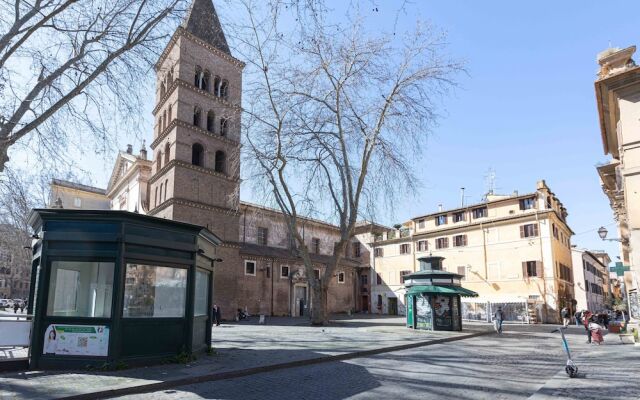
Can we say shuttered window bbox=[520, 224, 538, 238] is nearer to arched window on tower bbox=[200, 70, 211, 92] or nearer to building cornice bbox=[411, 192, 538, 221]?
→ building cornice bbox=[411, 192, 538, 221]

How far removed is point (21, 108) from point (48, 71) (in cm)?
121

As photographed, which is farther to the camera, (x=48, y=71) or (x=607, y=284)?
(x=607, y=284)

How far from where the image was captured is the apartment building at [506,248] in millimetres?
38844

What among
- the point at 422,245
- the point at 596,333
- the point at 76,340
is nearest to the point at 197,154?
the point at 76,340

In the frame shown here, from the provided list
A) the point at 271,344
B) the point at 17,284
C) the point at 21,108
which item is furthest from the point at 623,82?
the point at 17,284

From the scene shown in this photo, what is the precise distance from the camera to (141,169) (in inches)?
1592

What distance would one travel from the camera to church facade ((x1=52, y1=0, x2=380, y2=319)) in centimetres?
3198

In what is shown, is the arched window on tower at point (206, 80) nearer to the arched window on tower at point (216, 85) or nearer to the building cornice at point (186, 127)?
the arched window on tower at point (216, 85)

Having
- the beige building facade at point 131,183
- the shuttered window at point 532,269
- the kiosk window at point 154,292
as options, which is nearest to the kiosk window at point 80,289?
the kiosk window at point 154,292

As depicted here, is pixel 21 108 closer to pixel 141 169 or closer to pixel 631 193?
pixel 631 193

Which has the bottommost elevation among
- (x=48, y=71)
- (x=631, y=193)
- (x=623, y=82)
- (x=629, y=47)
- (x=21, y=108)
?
(x=631, y=193)

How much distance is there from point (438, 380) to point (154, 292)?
22.6ft

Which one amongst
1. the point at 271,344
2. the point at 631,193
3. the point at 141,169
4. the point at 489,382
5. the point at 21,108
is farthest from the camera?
the point at 141,169

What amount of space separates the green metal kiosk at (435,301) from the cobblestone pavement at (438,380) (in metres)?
9.85
